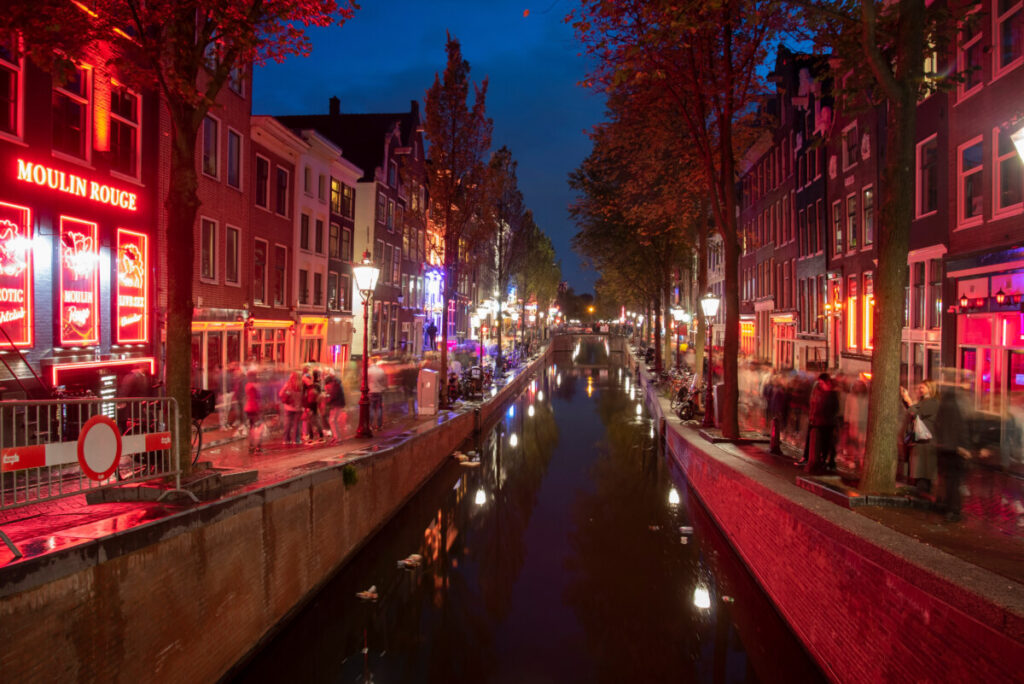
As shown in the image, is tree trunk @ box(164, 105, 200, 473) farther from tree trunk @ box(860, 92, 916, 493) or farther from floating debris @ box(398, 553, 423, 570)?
tree trunk @ box(860, 92, 916, 493)

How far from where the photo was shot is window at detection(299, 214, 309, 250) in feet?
101

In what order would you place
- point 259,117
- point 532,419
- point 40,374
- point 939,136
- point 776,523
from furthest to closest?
point 532,419 < point 259,117 < point 939,136 < point 40,374 < point 776,523

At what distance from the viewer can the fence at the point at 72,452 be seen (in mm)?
5621

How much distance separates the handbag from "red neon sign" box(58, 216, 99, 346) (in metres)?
16.1

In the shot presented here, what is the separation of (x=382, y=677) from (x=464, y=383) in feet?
62.1

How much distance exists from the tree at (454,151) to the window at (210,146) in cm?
689

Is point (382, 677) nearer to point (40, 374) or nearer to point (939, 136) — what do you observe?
point (40, 374)

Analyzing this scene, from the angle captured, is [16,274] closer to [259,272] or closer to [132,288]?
[132,288]

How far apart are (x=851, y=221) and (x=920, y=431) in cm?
2001

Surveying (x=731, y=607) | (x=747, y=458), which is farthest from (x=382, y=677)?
(x=747, y=458)

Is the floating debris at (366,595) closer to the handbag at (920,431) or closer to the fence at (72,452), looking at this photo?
the fence at (72,452)

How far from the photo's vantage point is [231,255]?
2352 centimetres

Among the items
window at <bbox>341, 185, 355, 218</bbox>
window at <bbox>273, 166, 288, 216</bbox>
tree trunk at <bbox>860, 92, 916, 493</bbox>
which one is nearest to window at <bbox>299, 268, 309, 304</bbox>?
window at <bbox>273, 166, 288, 216</bbox>

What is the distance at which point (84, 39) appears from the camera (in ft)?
30.0
